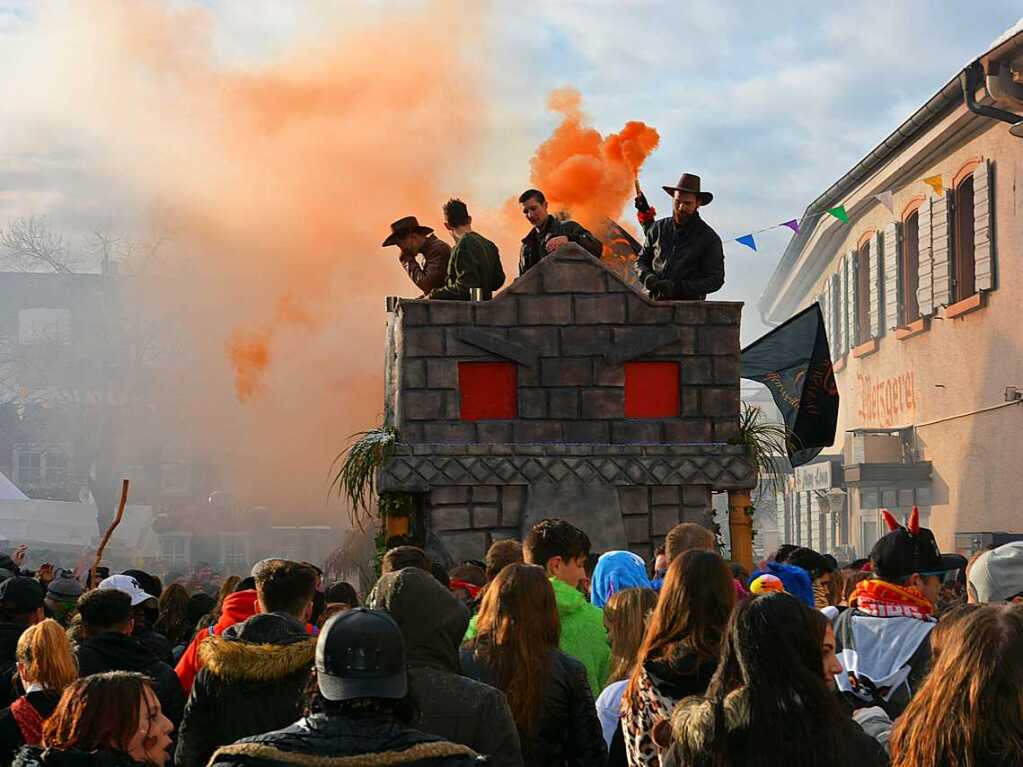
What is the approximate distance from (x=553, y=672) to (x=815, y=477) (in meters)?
21.9

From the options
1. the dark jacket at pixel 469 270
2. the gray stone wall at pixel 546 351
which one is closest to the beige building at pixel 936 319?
the gray stone wall at pixel 546 351

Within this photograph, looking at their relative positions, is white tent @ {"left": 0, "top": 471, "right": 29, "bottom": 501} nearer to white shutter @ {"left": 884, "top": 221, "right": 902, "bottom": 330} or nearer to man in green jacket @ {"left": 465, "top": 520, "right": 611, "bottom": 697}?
white shutter @ {"left": 884, "top": 221, "right": 902, "bottom": 330}

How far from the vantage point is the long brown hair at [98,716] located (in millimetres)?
4195

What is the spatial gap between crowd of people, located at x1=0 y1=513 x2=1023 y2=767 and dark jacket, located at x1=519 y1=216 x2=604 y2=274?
260 inches

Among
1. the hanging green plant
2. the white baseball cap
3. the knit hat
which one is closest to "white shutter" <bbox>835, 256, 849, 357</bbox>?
the hanging green plant

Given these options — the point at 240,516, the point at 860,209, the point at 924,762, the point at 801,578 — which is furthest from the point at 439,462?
the point at 240,516

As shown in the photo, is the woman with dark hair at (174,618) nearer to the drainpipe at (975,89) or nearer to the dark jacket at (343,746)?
the dark jacket at (343,746)

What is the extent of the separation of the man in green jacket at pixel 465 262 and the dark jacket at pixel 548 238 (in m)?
0.30

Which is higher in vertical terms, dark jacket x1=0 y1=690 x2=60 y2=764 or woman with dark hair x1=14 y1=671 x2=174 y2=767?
woman with dark hair x1=14 y1=671 x2=174 y2=767

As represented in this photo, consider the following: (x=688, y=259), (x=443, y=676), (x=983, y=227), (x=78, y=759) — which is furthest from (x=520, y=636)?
(x=983, y=227)

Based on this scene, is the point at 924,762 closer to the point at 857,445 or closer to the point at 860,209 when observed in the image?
the point at 857,445

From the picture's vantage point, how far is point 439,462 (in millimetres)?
12930

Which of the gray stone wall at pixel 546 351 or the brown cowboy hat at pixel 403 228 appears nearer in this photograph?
the gray stone wall at pixel 546 351

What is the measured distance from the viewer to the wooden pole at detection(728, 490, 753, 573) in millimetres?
13336
